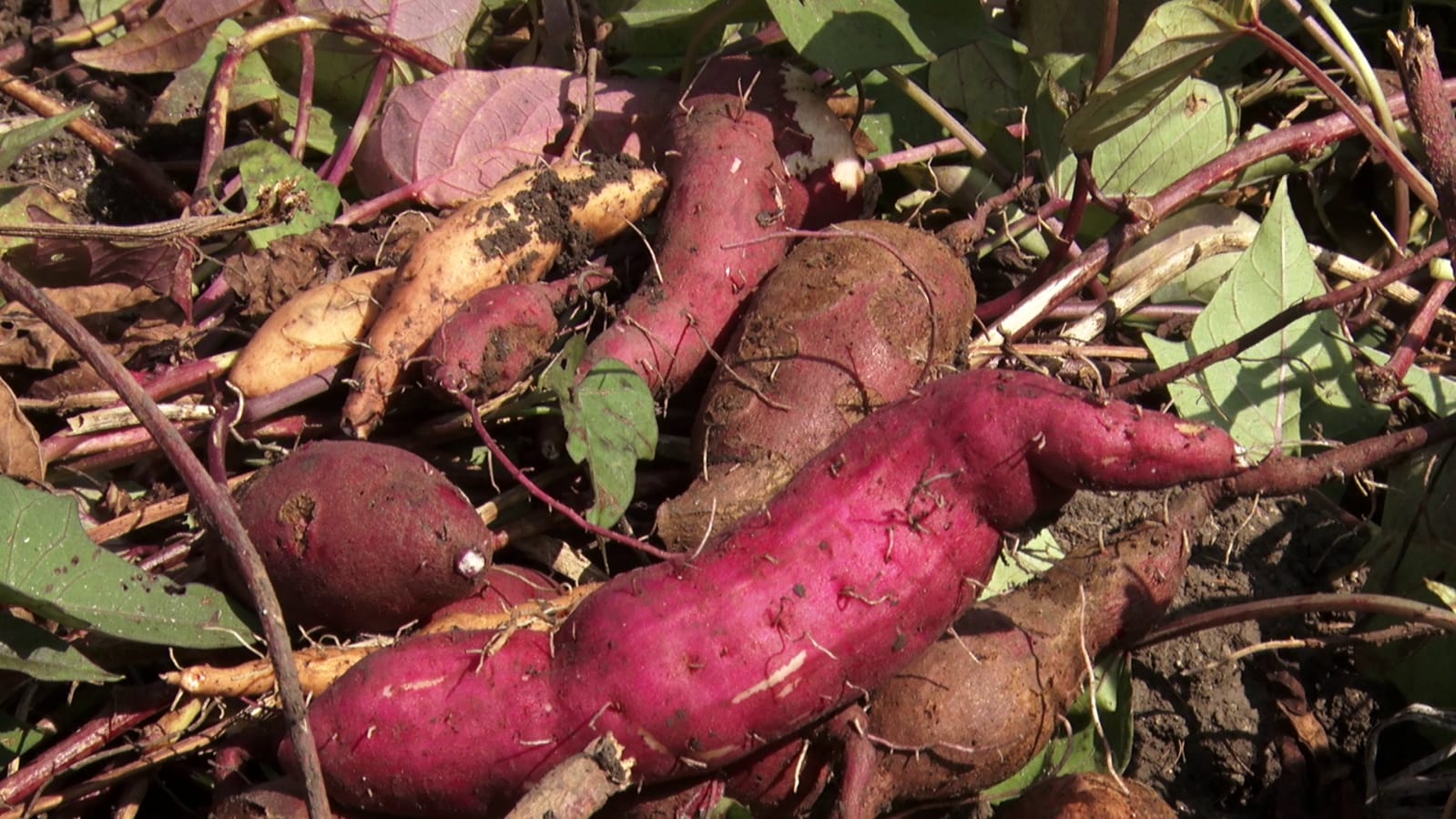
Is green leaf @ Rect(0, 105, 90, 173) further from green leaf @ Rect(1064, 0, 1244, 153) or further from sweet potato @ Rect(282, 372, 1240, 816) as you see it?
green leaf @ Rect(1064, 0, 1244, 153)

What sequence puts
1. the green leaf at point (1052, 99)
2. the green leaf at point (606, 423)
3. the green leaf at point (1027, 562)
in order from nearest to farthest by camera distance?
the green leaf at point (606, 423)
the green leaf at point (1027, 562)
the green leaf at point (1052, 99)

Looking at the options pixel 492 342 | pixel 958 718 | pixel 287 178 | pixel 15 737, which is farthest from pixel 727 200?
pixel 15 737

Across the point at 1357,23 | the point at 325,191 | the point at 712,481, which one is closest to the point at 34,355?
the point at 325,191

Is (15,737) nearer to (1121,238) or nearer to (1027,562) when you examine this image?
(1027,562)

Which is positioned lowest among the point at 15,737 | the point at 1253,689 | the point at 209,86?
the point at 1253,689

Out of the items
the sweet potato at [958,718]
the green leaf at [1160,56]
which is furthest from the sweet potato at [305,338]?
the green leaf at [1160,56]

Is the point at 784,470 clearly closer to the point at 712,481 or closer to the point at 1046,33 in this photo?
the point at 712,481

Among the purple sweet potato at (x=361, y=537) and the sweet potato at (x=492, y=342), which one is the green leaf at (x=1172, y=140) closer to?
the sweet potato at (x=492, y=342)
